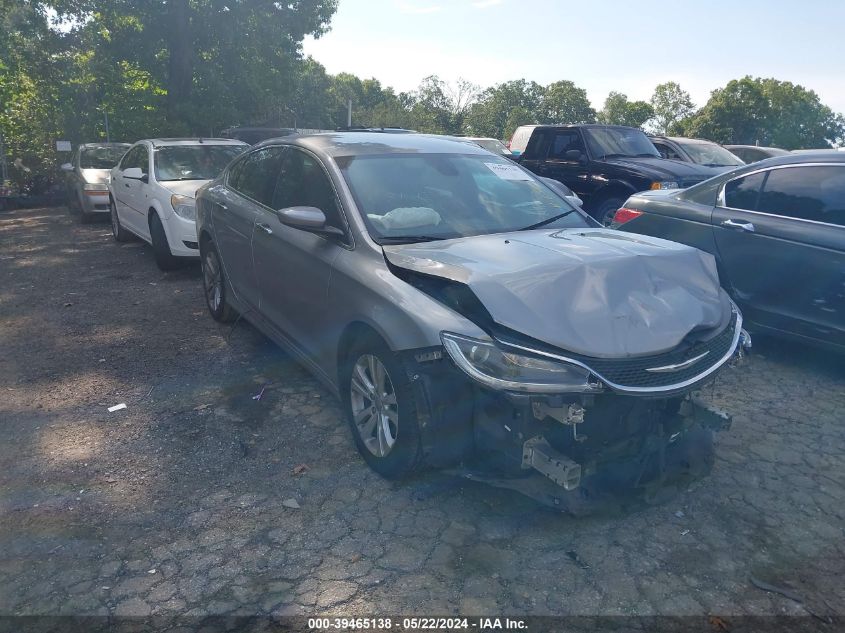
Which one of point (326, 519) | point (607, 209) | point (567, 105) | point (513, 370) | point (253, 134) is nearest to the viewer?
point (513, 370)

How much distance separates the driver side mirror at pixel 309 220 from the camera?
4034mm

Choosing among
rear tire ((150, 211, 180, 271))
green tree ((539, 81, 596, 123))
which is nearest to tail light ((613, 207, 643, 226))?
rear tire ((150, 211, 180, 271))

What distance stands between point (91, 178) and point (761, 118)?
6620 cm

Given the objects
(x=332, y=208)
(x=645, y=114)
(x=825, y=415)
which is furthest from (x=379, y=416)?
(x=645, y=114)

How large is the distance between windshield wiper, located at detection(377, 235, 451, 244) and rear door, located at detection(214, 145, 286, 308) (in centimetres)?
155

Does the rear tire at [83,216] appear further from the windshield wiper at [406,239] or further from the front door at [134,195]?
the windshield wiper at [406,239]

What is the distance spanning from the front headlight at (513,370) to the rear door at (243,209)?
261 centimetres

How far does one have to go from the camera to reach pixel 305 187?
464 cm

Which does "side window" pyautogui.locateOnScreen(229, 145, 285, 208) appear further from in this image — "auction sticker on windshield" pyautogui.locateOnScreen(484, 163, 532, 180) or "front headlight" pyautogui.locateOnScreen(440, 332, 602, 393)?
"front headlight" pyautogui.locateOnScreen(440, 332, 602, 393)

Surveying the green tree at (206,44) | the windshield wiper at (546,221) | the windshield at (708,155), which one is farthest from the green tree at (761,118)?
the windshield wiper at (546,221)

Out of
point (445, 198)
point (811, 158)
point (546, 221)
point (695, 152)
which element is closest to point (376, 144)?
point (445, 198)

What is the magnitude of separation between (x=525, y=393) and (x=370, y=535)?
1074mm

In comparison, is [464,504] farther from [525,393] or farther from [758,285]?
[758,285]

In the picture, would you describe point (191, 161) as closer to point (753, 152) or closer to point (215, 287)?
point (215, 287)
